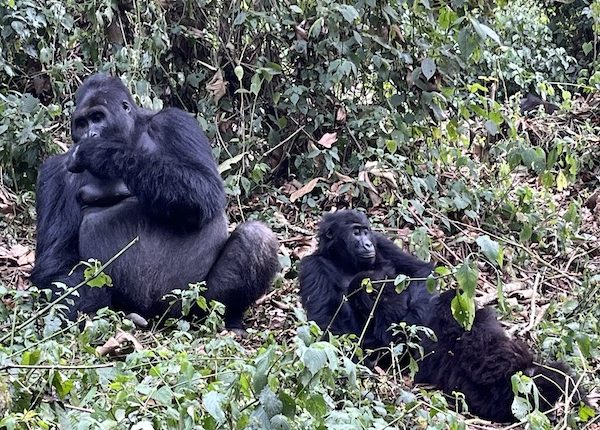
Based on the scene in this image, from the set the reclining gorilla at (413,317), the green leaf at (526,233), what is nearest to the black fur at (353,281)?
the reclining gorilla at (413,317)

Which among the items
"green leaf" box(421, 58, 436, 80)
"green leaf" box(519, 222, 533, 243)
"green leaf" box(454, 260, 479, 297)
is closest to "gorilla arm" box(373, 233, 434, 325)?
"green leaf" box(519, 222, 533, 243)

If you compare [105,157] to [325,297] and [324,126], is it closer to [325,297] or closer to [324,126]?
[325,297]

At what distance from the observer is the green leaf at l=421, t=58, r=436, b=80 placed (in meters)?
6.21

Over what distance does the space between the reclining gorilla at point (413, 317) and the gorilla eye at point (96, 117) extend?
1.30 m

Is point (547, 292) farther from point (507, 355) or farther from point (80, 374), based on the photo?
point (80, 374)

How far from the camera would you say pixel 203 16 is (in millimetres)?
6754

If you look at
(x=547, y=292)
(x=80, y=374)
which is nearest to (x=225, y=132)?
(x=547, y=292)

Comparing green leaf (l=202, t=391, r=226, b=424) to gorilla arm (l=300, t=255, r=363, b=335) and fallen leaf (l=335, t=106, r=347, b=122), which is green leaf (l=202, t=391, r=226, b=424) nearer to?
gorilla arm (l=300, t=255, r=363, b=335)

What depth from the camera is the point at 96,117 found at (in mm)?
5223

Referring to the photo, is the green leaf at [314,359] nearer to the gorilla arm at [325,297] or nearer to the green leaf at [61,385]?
the green leaf at [61,385]

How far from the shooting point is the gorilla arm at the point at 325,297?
5.02 meters

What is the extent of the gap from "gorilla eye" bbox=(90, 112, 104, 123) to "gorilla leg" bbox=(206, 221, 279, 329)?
0.90m

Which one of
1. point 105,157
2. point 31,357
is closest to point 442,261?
point 105,157

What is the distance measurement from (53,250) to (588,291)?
2.69 metres
